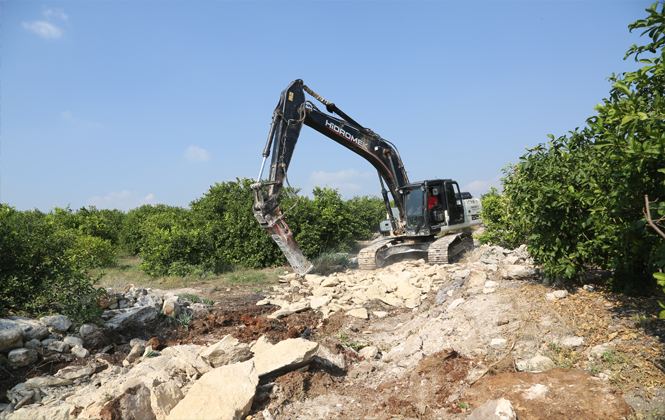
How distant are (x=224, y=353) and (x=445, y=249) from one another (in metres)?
7.53

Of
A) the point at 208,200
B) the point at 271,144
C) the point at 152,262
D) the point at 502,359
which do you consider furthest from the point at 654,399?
the point at 208,200

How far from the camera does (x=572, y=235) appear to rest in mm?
5707

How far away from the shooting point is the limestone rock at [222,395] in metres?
3.78

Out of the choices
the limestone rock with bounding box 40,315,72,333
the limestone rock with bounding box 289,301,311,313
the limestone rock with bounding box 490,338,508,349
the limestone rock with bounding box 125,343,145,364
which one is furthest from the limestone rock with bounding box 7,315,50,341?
the limestone rock with bounding box 490,338,508,349

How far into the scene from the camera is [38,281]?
6.57 metres

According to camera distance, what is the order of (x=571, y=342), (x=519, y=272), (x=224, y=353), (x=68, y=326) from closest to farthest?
(x=571, y=342) → (x=224, y=353) → (x=68, y=326) → (x=519, y=272)

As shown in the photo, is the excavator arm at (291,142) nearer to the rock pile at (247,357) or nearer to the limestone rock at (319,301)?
the limestone rock at (319,301)

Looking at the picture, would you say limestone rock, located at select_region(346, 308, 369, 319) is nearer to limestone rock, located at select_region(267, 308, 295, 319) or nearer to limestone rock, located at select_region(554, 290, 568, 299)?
limestone rock, located at select_region(267, 308, 295, 319)

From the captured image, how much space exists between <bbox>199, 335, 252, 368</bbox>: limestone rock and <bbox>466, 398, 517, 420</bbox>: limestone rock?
9.27 ft

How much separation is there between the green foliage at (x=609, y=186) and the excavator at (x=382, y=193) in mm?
4896

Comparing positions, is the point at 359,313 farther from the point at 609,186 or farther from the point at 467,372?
the point at 609,186

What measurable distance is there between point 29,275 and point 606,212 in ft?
28.6

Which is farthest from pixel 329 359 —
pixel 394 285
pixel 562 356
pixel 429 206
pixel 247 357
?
pixel 429 206

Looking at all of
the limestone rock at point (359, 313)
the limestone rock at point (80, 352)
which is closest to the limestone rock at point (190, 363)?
the limestone rock at point (80, 352)
